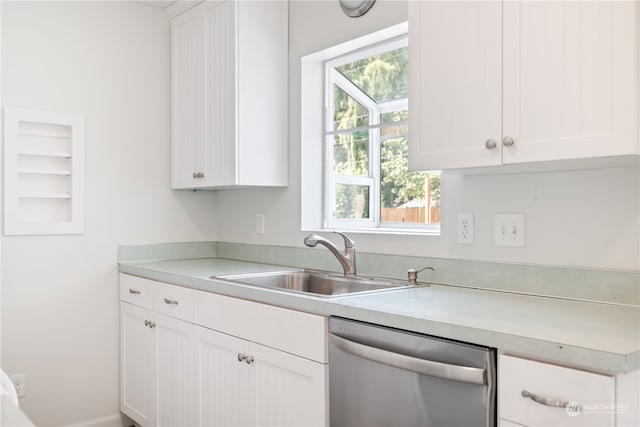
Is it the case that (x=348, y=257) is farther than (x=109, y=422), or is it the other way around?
(x=109, y=422)

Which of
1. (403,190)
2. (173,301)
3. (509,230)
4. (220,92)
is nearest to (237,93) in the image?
(220,92)

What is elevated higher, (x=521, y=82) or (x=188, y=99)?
(x=188, y=99)

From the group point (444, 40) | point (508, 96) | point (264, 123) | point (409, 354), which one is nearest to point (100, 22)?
point (264, 123)

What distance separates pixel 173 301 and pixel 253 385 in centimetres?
68

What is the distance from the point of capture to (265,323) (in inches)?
77.5

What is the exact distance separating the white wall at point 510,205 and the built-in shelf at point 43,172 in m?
1.10

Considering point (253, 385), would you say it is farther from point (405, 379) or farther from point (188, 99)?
point (188, 99)

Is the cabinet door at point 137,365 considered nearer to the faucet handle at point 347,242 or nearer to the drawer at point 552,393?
the faucet handle at point 347,242

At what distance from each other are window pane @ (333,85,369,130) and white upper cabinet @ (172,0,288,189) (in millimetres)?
266

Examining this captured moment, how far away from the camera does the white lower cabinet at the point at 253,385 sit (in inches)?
70.5

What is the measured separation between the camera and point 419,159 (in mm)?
1881

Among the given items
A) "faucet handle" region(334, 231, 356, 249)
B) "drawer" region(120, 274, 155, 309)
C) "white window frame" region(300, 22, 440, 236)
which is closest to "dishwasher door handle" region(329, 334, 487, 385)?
"faucet handle" region(334, 231, 356, 249)

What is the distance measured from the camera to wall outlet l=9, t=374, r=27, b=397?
274 centimetres

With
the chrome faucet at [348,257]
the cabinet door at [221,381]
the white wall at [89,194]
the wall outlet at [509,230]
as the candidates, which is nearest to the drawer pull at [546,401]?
the wall outlet at [509,230]
